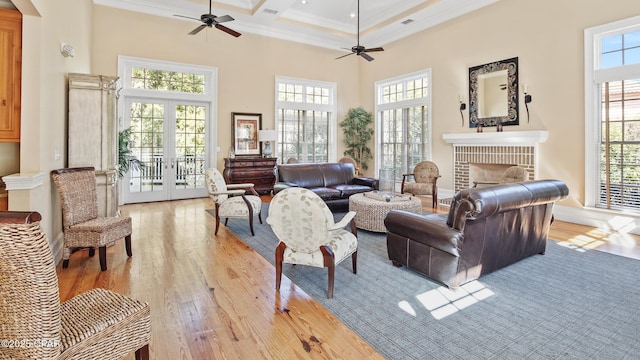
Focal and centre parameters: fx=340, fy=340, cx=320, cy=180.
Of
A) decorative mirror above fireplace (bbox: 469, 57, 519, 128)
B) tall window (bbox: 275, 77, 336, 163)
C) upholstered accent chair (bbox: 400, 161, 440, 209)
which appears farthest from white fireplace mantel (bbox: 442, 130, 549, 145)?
tall window (bbox: 275, 77, 336, 163)

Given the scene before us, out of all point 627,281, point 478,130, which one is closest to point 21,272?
point 627,281

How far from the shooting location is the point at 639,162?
489 centimetres

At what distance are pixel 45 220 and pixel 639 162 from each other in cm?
752

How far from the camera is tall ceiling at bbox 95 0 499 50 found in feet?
23.1

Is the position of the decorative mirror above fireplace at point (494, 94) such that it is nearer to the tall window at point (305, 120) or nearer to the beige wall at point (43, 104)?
the tall window at point (305, 120)

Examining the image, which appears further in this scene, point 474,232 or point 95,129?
point 95,129

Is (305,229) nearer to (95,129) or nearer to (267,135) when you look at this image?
(95,129)

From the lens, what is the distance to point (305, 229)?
2707mm

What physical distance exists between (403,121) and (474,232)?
6283mm

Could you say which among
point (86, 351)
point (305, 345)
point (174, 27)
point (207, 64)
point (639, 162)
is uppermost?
point (174, 27)

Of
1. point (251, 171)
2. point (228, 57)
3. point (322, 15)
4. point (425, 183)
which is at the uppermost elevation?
point (322, 15)

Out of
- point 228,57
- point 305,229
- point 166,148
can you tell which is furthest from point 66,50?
point 228,57

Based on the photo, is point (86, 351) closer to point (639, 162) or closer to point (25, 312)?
point (25, 312)

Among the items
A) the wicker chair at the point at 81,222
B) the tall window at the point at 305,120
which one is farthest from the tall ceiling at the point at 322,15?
the wicker chair at the point at 81,222
